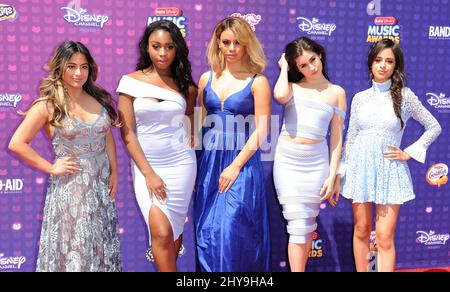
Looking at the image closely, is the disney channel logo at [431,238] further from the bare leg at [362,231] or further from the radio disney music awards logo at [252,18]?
the radio disney music awards logo at [252,18]

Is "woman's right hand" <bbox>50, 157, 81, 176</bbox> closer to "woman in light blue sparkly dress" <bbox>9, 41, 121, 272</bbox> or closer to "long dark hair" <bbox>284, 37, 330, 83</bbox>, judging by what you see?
"woman in light blue sparkly dress" <bbox>9, 41, 121, 272</bbox>

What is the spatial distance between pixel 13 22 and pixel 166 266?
1.86m

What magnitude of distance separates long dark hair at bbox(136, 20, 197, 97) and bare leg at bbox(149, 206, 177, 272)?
0.76 meters

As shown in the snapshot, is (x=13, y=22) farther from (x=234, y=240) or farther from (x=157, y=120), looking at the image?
(x=234, y=240)

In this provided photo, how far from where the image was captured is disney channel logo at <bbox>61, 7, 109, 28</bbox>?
3520 mm

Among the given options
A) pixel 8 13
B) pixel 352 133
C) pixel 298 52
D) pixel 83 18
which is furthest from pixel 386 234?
pixel 8 13

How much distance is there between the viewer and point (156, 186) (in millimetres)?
3186

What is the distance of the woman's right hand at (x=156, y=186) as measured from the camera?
10.4 ft

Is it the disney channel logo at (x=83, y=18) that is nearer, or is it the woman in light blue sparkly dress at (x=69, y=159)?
the woman in light blue sparkly dress at (x=69, y=159)

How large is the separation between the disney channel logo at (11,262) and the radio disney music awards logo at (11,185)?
0.45m

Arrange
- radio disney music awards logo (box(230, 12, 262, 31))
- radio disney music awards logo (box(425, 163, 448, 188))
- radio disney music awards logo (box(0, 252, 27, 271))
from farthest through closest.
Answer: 1. radio disney music awards logo (box(425, 163, 448, 188))
2. radio disney music awards logo (box(230, 12, 262, 31))
3. radio disney music awards logo (box(0, 252, 27, 271))

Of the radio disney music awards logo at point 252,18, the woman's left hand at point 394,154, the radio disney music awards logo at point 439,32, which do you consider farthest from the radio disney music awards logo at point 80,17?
the radio disney music awards logo at point 439,32

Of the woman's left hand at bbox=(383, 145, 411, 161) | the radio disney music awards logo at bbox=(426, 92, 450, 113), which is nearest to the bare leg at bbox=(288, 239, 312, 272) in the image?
the woman's left hand at bbox=(383, 145, 411, 161)

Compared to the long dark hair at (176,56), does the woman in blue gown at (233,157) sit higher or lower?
lower
